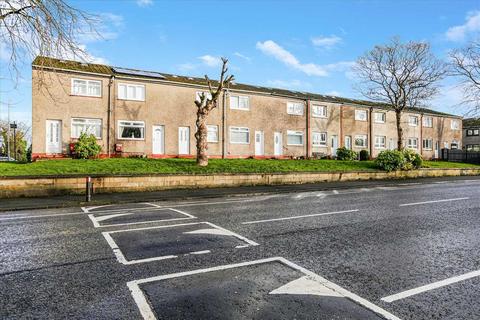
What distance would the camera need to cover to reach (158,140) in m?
25.7

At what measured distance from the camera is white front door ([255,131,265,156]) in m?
29.8

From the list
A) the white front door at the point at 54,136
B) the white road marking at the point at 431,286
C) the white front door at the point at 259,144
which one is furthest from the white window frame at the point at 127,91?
the white road marking at the point at 431,286

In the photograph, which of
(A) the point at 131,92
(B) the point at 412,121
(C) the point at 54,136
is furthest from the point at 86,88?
(B) the point at 412,121

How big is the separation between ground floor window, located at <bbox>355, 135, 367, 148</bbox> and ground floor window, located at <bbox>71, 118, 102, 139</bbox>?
26.5m

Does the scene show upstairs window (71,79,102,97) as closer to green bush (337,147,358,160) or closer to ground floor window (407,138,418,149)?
green bush (337,147,358,160)

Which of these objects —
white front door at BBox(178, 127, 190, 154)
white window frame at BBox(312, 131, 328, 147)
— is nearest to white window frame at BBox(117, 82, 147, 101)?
white front door at BBox(178, 127, 190, 154)

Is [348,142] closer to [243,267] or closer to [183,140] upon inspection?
[183,140]

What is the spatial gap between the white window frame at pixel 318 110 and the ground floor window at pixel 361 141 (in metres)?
5.18

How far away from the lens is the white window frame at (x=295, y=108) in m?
31.8

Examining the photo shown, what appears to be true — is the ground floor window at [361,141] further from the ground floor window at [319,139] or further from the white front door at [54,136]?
the white front door at [54,136]

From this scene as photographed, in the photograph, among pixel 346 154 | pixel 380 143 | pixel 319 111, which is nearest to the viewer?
pixel 346 154

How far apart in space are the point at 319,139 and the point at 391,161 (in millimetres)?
10888

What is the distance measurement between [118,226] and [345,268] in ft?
17.8

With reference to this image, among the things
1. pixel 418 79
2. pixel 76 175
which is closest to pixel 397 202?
pixel 76 175
